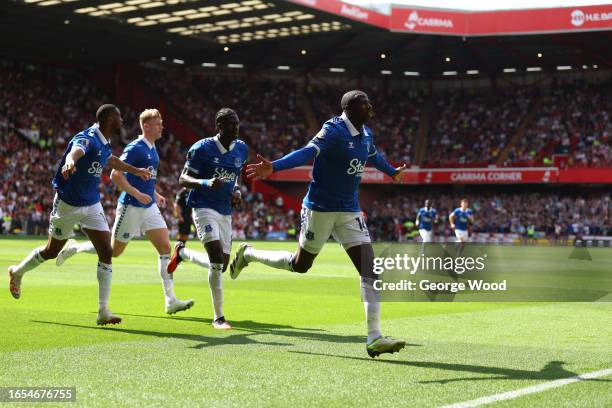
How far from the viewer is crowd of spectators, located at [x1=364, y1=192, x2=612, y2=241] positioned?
5162cm

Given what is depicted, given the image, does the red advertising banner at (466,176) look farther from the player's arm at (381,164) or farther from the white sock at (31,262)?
the player's arm at (381,164)

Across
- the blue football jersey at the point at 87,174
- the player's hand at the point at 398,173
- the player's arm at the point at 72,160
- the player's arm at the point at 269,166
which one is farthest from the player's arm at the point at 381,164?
the blue football jersey at the point at 87,174

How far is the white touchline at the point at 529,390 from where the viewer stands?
562 cm

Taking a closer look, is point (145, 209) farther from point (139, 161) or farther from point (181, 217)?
point (181, 217)

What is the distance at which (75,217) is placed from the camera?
986 centimetres

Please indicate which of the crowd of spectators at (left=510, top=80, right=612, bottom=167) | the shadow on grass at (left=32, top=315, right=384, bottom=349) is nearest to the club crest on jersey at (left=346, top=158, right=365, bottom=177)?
the shadow on grass at (left=32, top=315, right=384, bottom=349)

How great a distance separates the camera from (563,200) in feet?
179

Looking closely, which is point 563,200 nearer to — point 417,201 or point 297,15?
point 417,201

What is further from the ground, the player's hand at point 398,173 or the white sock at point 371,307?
the player's hand at point 398,173

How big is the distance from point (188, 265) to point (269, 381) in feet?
53.7

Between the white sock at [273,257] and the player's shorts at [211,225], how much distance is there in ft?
1.02

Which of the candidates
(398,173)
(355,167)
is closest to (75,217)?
(355,167)

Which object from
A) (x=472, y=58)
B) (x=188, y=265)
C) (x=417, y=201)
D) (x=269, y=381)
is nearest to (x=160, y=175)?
(x=417, y=201)

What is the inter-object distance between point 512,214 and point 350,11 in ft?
58.4
